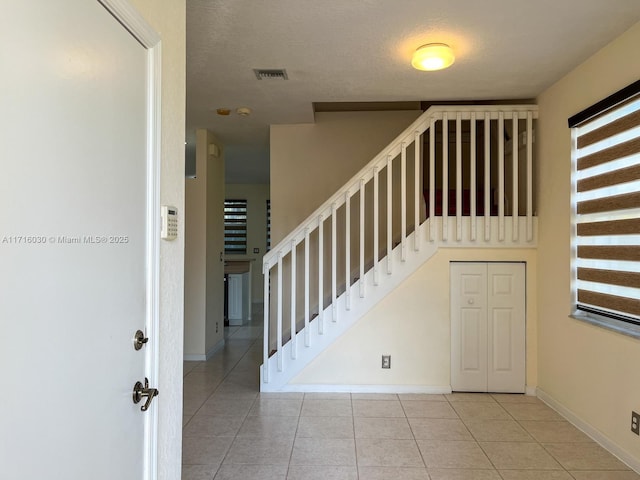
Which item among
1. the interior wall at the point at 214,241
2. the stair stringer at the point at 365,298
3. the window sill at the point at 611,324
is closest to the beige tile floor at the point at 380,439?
the stair stringer at the point at 365,298

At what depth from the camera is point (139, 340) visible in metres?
1.34

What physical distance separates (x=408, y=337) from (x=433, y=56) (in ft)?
7.60

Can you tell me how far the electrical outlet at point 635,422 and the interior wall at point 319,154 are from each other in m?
3.20

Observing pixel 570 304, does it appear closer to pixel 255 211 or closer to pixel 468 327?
pixel 468 327

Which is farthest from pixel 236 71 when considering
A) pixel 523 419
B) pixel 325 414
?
pixel 523 419

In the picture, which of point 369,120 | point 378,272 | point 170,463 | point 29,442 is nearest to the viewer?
point 29,442

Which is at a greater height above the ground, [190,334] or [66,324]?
[66,324]

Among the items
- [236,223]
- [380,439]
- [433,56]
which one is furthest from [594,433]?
[236,223]

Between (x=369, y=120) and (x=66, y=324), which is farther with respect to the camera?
(x=369, y=120)

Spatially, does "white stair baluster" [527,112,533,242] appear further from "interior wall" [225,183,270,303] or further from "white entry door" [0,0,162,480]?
"interior wall" [225,183,270,303]

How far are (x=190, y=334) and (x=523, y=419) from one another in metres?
3.49

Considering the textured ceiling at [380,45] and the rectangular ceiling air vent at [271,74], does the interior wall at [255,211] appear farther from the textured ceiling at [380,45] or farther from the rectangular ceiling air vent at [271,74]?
the rectangular ceiling air vent at [271,74]

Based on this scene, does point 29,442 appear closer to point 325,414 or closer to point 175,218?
point 175,218

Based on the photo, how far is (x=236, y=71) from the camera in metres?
3.07
